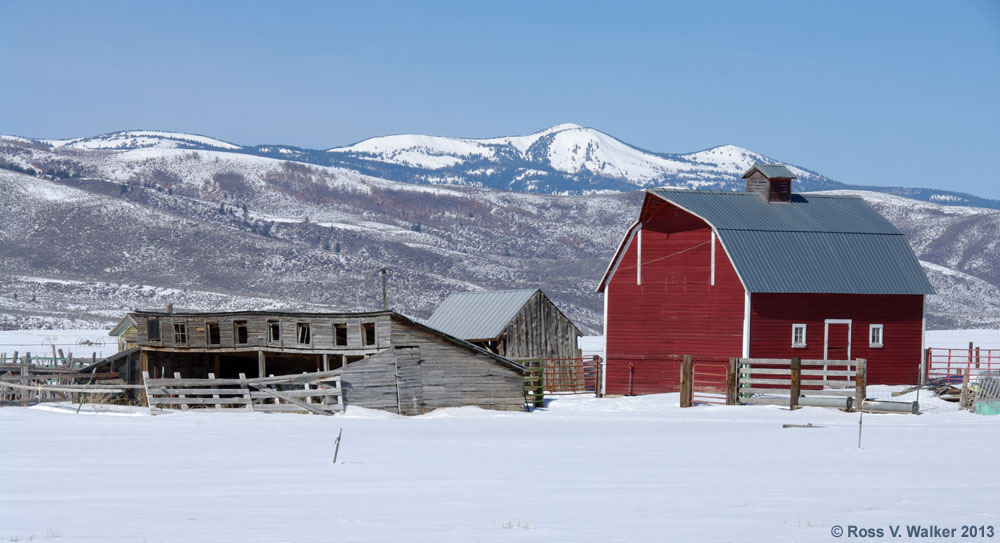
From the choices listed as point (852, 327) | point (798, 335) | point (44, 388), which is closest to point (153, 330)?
point (44, 388)

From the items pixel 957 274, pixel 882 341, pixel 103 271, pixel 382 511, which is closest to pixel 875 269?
pixel 882 341

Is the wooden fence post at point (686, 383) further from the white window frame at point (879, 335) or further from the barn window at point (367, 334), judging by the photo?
the barn window at point (367, 334)

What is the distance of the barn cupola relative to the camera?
152ft

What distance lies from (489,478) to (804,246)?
26241mm

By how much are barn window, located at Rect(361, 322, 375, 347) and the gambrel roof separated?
33.8ft

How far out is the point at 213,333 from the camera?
46656 millimetres

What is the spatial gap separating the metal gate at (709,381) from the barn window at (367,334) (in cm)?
1088

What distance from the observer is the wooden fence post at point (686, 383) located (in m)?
36.6

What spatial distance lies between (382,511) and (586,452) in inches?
350

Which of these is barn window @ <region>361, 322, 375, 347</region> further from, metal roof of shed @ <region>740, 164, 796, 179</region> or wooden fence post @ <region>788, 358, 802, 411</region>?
metal roof of shed @ <region>740, 164, 796, 179</region>

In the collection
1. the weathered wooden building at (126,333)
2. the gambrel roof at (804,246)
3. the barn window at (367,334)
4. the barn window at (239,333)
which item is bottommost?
the weathered wooden building at (126,333)

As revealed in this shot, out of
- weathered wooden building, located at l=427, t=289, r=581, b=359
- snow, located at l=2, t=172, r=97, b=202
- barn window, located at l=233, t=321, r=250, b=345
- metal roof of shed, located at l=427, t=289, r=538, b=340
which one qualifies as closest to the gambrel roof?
weathered wooden building, located at l=427, t=289, r=581, b=359

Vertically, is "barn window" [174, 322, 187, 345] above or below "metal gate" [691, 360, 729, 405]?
above

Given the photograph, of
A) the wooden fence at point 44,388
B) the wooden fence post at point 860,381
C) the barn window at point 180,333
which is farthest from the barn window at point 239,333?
the wooden fence post at point 860,381
